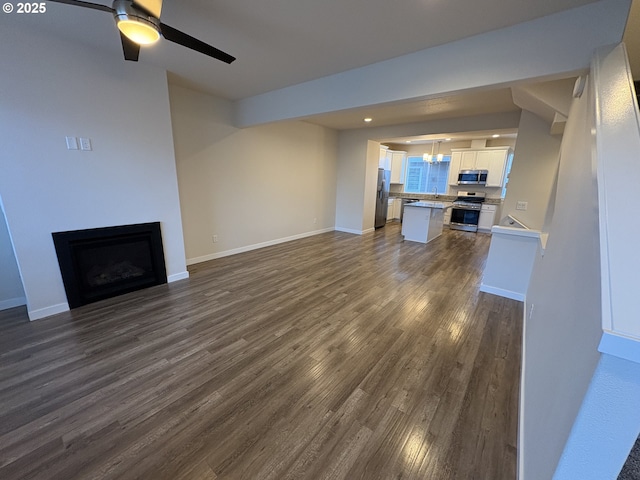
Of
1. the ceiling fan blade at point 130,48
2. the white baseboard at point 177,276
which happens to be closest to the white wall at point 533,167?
the ceiling fan blade at point 130,48

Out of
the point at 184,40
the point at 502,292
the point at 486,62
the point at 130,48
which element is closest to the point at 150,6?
the point at 184,40

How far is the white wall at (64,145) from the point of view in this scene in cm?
233

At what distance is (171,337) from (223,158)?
3147mm

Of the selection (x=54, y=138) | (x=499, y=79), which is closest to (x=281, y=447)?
(x=499, y=79)

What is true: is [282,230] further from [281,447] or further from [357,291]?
[281,447]

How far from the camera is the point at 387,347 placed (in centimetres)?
227

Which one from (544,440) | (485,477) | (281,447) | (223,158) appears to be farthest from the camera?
(223,158)

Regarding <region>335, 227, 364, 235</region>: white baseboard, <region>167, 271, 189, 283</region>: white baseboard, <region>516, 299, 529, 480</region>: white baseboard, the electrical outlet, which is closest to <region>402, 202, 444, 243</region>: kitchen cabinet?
<region>335, 227, 364, 235</region>: white baseboard

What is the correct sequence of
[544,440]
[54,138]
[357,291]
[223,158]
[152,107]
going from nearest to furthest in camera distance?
[544,440] → [54,138] → [152,107] → [357,291] → [223,158]

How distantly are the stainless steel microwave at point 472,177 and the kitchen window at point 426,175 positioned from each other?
69 cm

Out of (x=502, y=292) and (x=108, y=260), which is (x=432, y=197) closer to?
(x=502, y=292)

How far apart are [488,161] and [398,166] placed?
2670 millimetres

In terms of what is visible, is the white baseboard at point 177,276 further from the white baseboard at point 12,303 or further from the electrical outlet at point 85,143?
the electrical outlet at point 85,143

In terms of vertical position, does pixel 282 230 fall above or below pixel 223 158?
below
